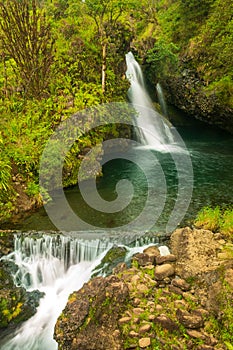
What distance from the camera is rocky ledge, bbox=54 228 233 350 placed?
5.00m

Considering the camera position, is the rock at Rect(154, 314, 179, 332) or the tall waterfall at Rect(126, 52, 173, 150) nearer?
the rock at Rect(154, 314, 179, 332)

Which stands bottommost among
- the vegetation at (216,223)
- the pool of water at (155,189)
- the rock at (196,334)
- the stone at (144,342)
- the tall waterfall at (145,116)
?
the rock at (196,334)

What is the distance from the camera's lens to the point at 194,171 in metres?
12.9

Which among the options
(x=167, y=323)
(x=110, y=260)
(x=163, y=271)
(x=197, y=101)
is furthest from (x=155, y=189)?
(x=197, y=101)

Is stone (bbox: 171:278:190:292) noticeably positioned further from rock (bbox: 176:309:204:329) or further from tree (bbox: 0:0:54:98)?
tree (bbox: 0:0:54:98)

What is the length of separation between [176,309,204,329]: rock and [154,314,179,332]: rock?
157mm

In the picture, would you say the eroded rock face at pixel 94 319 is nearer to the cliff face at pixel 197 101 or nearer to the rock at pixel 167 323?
the rock at pixel 167 323

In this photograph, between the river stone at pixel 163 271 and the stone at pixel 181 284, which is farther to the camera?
the river stone at pixel 163 271

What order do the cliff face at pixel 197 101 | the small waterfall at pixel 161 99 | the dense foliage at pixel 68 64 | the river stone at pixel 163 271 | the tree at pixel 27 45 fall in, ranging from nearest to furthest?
1. the river stone at pixel 163 271
2. the dense foliage at pixel 68 64
3. the tree at pixel 27 45
4. the cliff face at pixel 197 101
5. the small waterfall at pixel 161 99

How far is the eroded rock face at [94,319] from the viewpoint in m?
5.08

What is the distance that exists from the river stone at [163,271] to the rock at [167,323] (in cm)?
98

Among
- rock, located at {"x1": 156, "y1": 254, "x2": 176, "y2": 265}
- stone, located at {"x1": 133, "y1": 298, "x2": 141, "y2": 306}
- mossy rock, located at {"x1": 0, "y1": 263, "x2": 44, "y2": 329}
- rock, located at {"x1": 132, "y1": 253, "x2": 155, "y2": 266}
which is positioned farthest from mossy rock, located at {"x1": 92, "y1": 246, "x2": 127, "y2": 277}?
mossy rock, located at {"x1": 0, "y1": 263, "x2": 44, "y2": 329}

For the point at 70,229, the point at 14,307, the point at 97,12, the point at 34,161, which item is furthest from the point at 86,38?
the point at 14,307

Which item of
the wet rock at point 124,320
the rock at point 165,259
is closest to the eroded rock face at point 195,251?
the rock at point 165,259
